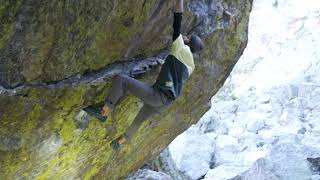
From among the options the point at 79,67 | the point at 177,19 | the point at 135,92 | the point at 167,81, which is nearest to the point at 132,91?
the point at 135,92

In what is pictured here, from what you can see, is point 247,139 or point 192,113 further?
point 247,139

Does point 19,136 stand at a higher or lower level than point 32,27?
lower

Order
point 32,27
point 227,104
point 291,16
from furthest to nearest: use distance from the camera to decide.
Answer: point 291,16 → point 227,104 → point 32,27

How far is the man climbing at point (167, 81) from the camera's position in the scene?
7957 mm

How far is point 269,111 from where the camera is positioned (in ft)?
133

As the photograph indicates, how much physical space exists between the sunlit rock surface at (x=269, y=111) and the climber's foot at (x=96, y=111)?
10.5 meters

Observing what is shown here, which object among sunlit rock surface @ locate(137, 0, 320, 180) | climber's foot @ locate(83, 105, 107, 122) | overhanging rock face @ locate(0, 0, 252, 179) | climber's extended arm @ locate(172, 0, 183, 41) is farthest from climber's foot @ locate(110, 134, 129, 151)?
sunlit rock surface @ locate(137, 0, 320, 180)

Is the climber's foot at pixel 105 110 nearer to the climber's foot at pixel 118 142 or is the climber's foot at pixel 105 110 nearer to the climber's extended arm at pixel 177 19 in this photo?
the climber's foot at pixel 118 142

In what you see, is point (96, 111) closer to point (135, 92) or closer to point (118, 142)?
point (135, 92)

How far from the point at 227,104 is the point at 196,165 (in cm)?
2219

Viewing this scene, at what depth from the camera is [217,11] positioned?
1061cm

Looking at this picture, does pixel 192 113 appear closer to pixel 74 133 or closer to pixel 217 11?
pixel 217 11

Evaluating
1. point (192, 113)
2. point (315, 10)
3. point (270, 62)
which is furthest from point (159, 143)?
point (315, 10)

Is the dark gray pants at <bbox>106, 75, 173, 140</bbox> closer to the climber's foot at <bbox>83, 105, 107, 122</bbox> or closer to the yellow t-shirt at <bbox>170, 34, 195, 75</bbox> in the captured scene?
the climber's foot at <bbox>83, 105, 107, 122</bbox>
